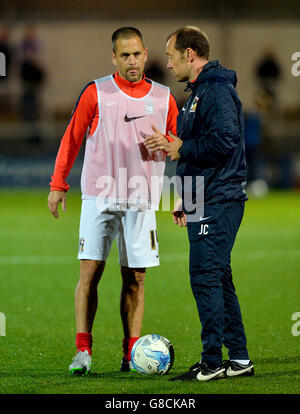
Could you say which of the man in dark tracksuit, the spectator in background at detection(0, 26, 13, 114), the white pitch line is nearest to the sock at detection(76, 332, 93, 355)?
the man in dark tracksuit

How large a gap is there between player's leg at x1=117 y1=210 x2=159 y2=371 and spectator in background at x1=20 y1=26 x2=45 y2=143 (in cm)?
1724

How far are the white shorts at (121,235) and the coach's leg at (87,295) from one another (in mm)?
70

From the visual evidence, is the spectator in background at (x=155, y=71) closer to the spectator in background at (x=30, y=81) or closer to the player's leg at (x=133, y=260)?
the spectator in background at (x=30, y=81)

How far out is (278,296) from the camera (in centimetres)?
895

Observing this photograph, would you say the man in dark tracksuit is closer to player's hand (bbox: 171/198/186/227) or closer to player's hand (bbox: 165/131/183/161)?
player's hand (bbox: 165/131/183/161)

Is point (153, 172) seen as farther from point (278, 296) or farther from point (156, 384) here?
point (278, 296)

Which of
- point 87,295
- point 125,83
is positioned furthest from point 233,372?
point 125,83

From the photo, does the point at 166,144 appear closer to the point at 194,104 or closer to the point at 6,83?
the point at 194,104

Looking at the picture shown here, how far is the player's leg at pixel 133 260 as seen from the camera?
241 inches

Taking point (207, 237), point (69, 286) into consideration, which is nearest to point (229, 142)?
point (207, 237)

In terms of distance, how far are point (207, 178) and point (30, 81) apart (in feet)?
60.9

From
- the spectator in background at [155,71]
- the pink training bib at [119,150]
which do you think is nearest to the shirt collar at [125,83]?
the pink training bib at [119,150]

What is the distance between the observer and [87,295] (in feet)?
20.0

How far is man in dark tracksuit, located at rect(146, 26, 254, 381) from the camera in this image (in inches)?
214
